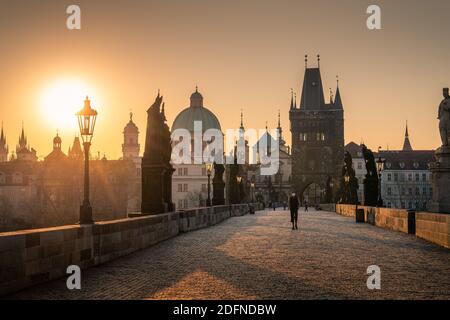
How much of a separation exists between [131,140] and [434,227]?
13237cm

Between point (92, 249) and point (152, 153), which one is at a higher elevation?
point (152, 153)

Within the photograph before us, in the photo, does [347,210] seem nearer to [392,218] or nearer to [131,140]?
[392,218]

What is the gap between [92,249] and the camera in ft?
42.2

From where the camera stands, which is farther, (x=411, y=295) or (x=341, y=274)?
(x=341, y=274)

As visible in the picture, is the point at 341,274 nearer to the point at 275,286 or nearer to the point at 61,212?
the point at 275,286

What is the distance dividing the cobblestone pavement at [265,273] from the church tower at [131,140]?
13056cm

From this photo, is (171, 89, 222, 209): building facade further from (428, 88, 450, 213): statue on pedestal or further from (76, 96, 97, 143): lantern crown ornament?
(76, 96, 97, 143): lantern crown ornament

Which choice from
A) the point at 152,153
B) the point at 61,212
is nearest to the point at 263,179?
the point at 61,212

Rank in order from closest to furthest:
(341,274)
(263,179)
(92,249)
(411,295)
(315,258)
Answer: (411,295)
(341,274)
(92,249)
(315,258)
(263,179)

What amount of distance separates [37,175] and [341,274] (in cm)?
11627

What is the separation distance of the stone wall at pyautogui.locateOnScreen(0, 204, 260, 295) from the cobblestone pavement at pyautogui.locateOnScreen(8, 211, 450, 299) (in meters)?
0.26

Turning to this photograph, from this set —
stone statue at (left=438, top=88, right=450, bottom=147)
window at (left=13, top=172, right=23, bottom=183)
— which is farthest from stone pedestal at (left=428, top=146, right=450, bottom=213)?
window at (left=13, top=172, right=23, bottom=183)

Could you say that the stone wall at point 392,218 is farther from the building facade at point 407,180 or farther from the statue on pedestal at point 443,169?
the building facade at point 407,180

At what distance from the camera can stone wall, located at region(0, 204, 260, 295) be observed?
30.6ft
